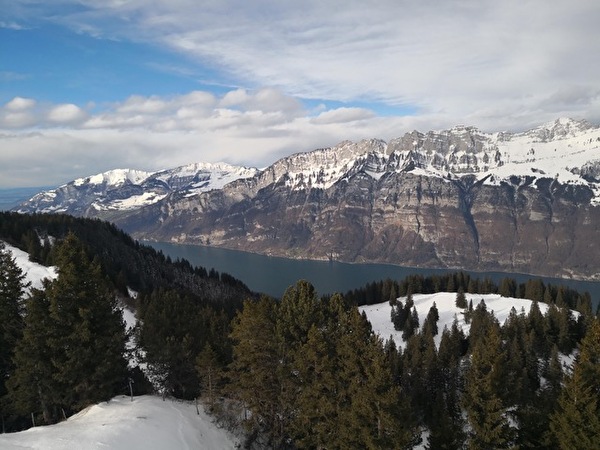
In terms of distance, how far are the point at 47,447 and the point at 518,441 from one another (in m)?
31.8

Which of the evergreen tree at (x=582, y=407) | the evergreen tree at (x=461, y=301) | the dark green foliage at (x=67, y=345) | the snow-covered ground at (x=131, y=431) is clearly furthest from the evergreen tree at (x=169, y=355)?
the evergreen tree at (x=461, y=301)

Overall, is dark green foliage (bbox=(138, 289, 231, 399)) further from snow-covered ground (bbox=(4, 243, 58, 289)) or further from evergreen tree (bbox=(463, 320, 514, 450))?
snow-covered ground (bbox=(4, 243, 58, 289))

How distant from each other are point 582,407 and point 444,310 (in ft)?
305

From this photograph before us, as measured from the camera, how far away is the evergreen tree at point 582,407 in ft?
90.0

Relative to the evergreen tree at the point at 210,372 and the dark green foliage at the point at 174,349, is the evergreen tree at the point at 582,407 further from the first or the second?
the dark green foliage at the point at 174,349

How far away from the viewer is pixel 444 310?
118 m

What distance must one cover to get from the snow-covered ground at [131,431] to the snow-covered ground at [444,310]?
70.4 m

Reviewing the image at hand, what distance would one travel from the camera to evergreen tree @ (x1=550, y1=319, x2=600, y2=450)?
27438mm

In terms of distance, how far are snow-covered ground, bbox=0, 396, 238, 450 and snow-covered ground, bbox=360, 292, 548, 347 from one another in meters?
70.4

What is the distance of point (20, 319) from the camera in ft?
124

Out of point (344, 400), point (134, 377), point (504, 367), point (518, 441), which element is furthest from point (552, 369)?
point (134, 377)

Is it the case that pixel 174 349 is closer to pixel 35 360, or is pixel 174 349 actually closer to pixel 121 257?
pixel 35 360

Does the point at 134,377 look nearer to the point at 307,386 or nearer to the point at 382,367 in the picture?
the point at 307,386

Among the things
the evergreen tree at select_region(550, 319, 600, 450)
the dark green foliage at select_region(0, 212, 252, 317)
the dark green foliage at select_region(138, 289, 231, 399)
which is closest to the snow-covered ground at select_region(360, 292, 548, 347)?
the dark green foliage at select_region(0, 212, 252, 317)
